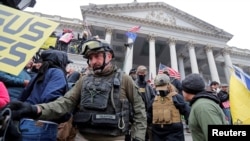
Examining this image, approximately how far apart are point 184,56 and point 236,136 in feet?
101

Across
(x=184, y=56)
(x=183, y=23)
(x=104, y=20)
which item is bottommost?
(x=184, y=56)

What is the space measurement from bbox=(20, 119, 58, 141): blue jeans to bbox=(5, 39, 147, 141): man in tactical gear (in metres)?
0.32

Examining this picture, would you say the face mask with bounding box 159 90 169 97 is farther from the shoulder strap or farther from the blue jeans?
the blue jeans

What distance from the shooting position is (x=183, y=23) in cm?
3102

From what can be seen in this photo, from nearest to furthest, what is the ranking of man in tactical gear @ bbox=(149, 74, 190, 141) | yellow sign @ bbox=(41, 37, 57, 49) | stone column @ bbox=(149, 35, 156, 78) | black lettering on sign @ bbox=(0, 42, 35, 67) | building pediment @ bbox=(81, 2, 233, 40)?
black lettering on sign @ bbox=(0, 42, 35, 67) → man in tactical gear @ bbox=(149, 74, 190, 141) → yellow sign @ bbox=(41, 37, 57, 49) → stone column @ bbox=(149, 35, 156, 78) → building pediment @ bbox=(81, 2, 233, 40)

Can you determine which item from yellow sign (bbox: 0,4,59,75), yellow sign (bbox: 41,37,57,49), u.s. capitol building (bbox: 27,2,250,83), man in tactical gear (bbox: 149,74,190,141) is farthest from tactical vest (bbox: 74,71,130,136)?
u.s. capitol building (bbox: 27,2,250,83)

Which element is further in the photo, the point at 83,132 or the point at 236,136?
the point at 83,132

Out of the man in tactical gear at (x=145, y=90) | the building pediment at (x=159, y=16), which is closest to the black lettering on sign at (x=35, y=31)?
the man in tactical gear at (x=145, y=90)

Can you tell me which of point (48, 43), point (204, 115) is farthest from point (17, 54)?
point (48, 43)

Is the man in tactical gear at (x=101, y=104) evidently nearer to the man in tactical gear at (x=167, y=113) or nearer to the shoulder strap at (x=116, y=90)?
the shoulder strap at (x=116, y=90)

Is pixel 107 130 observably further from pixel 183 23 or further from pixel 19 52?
pixel 183 23

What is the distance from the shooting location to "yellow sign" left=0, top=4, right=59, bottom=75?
86.0 inches

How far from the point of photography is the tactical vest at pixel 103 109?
228 centimetres

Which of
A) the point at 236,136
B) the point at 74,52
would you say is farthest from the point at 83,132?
the point at 74,52
